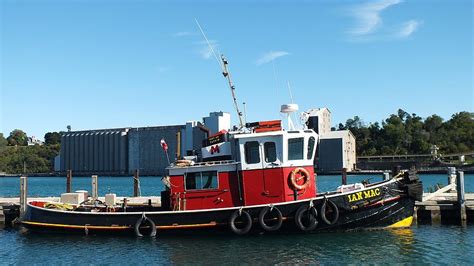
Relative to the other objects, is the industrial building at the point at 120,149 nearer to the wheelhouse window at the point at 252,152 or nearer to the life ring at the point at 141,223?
the life ring at the point at 141,223

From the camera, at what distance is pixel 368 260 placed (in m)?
13.8

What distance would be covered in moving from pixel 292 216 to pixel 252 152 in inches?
92.7

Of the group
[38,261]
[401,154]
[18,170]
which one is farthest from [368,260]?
[18,170]

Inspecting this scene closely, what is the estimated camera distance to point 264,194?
1638cm

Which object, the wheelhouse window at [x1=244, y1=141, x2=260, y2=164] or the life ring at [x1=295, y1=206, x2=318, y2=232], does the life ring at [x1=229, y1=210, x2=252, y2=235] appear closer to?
the life ring at [x1=295, y1=206, x2=318, y2=232]

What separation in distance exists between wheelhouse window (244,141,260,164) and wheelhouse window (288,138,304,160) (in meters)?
1.01

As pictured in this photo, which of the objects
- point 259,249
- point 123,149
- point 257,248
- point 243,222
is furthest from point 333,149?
point 259,249

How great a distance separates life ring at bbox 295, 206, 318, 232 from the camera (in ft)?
52.6

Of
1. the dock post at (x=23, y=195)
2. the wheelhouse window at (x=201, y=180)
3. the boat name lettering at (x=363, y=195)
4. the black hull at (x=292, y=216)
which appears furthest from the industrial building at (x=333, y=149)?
the wheelhouse window at (x=201, y=180)

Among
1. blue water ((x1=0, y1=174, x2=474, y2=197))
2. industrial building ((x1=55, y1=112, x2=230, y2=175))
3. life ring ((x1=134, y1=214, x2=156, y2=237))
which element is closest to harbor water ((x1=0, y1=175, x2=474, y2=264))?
life ring ((x1=134, y1=214, x2=156, y2=237))

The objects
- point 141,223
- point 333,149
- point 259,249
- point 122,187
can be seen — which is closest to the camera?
point 259,249

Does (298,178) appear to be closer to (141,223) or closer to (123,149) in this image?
(141,223)

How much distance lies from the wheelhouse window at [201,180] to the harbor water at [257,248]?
1.68 metres

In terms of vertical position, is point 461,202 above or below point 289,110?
below
